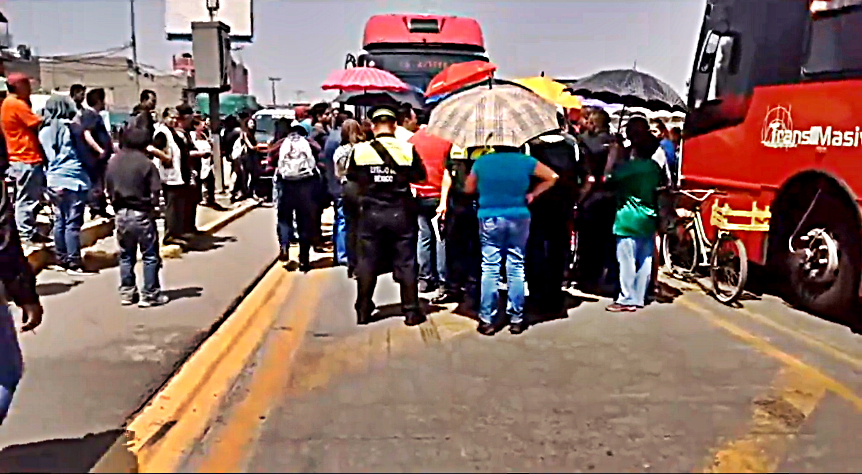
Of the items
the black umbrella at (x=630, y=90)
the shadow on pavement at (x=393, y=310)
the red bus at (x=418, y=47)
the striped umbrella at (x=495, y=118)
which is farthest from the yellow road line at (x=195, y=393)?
the red bus at (x=418, y=47)

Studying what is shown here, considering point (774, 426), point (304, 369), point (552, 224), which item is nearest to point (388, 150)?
point (552, 224)

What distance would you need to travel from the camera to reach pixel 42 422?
225 inches

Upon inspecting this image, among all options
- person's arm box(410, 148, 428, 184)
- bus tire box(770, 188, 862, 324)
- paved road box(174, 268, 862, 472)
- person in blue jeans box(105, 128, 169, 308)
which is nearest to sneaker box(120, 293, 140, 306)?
person in blue jeans box(105, 128, 169, 308)

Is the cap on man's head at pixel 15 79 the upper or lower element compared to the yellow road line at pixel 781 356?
upper

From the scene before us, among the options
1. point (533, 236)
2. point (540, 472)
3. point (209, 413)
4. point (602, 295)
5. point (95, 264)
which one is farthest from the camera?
point (95, 264)

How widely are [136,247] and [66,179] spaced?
7.13ft

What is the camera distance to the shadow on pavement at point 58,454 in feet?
16.6

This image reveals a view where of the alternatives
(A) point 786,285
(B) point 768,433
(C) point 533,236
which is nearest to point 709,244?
(A) point 786,285

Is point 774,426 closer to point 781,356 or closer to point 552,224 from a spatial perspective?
point 781,356

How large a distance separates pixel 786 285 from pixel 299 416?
21.3ft

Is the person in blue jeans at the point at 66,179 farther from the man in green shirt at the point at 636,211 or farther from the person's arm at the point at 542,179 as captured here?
the man in green shirt at the point at 636,211

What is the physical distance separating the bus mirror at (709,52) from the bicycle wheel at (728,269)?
2089 mm

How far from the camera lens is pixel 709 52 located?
1059cm

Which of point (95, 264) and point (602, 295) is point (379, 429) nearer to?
point (602, 295)
